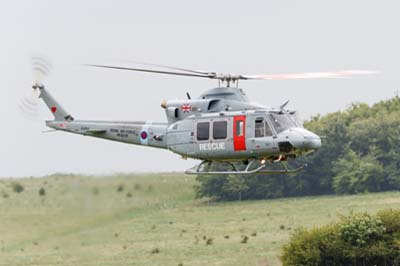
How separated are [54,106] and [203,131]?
7.32 metres

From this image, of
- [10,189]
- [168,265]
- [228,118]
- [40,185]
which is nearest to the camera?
[228,118]

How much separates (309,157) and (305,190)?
3.77m

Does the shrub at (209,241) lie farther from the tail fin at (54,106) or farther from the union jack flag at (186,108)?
the union jack flag at (186,108)

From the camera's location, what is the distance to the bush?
3531 inches

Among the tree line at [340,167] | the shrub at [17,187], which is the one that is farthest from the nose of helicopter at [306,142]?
the tree line at [340,167]

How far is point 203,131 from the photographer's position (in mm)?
43281

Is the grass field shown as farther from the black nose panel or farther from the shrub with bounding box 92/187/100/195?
the black nose panel

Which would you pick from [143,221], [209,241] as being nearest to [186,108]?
[209,241]

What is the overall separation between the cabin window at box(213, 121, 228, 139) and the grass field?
5493 mm

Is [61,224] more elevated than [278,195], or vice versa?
[278,195]

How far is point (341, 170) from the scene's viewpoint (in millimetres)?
149250

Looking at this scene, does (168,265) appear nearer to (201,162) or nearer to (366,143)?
(201,162)

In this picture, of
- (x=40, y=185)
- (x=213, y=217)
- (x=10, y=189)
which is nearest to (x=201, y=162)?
(x=40, y=185)

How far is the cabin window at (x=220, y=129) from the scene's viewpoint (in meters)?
42.8
